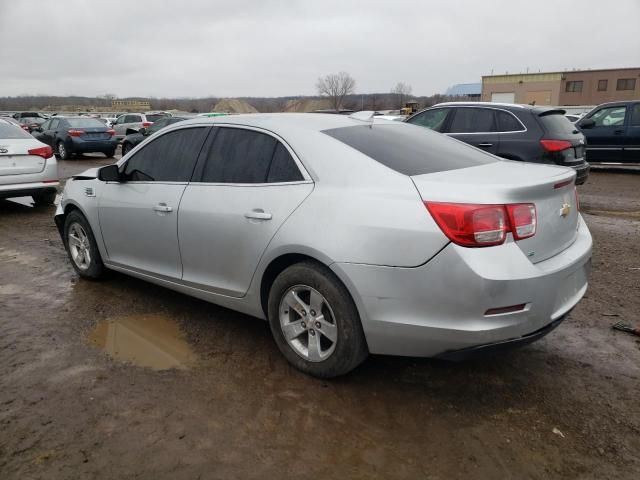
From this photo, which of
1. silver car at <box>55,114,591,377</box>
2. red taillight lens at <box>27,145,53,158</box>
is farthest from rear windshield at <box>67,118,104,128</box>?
silver car at <box>55,114,591,377</box>

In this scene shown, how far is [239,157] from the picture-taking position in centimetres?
360

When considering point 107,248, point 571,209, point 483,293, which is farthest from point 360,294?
point 107,248

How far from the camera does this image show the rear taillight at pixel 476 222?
2.55 m

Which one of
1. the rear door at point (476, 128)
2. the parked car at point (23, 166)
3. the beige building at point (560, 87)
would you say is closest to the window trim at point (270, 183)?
the rear door at point (476, 128)

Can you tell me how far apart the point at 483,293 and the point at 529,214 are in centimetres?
54

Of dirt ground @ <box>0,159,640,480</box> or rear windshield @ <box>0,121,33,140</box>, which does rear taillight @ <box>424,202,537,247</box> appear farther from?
rear windshield @ <box>0,121,33,140</box>

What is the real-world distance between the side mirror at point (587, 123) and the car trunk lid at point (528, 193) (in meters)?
9.90

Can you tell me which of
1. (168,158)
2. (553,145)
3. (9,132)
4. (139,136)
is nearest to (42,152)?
(9,132)

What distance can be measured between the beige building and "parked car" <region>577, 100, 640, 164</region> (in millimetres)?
49147

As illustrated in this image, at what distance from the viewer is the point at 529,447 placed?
8.32 feet

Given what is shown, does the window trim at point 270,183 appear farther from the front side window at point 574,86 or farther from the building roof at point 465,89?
the building roof at point 465,89

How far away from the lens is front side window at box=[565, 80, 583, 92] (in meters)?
60.2

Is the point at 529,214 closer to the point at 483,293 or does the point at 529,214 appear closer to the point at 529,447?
the point at 483,293

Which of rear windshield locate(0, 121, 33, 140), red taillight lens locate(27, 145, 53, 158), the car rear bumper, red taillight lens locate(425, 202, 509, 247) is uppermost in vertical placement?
rear windshield locate(0, 121, 33, 140)
